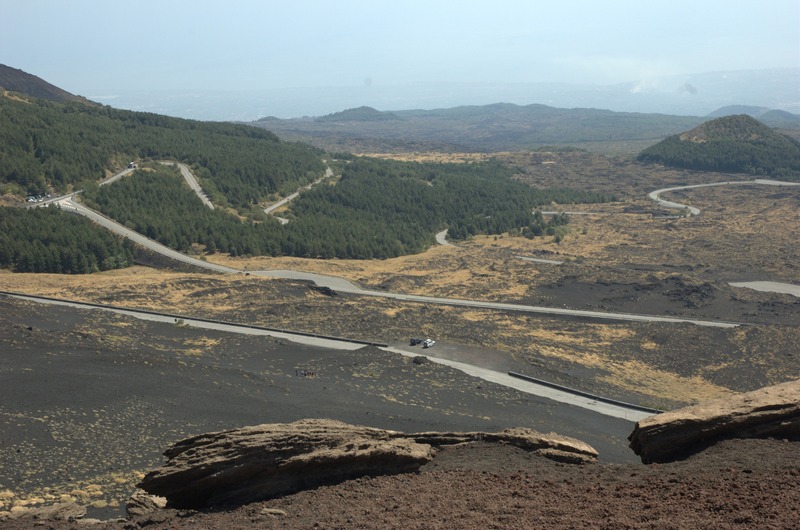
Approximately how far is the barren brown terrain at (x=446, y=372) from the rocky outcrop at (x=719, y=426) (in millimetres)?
641

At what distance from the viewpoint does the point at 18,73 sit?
166 metres

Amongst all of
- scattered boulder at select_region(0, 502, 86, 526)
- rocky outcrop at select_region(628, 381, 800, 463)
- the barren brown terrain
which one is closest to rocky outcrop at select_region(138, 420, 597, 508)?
the barren brown terrain

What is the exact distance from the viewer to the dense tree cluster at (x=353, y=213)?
81312 millimetres

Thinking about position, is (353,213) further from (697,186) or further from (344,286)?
(697,186)

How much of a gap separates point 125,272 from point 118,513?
167 ft

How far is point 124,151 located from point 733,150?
139 metres

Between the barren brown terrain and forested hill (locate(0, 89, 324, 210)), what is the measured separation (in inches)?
1098

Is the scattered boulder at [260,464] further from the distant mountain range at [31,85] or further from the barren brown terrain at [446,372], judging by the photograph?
the distant mountain range at [31,85]

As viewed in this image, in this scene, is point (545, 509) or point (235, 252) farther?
point (235, 252)

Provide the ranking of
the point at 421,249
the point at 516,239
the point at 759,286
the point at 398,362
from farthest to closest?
the point at 516,239 < the point at 421,249 < the point at 759,286 < the point at 398,362

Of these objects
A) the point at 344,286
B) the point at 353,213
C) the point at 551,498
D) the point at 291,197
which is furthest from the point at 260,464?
the point at 291,197

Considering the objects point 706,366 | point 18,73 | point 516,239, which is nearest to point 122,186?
point 516,239

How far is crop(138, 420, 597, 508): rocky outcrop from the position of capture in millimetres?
16359

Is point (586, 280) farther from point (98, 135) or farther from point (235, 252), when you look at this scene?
point (98, 135)
